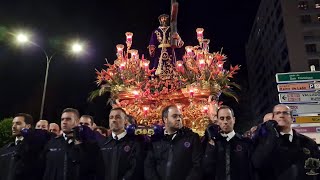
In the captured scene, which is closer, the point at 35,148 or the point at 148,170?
the point at 148,170

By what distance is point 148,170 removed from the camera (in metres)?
4.73

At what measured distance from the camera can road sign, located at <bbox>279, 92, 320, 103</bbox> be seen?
8.04 metres

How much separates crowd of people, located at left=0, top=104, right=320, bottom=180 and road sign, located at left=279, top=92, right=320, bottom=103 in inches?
131

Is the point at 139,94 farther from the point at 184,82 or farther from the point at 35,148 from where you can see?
the point at 35,148

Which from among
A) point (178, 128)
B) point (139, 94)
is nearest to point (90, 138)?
point (178, 128)

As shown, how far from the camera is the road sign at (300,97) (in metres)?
8.04

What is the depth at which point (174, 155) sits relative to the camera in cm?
470

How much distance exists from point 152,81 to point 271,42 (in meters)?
47.0

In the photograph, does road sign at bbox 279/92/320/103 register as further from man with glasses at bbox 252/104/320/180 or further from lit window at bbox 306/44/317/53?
lit window at bbox 306/44/317/53

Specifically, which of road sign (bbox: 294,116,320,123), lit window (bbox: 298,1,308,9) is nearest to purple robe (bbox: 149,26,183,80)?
road sign (bbox: 294,116,320,123)

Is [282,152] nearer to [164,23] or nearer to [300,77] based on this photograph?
[300,77]

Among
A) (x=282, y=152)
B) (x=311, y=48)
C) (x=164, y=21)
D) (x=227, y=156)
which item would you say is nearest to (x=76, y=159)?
(x=227, y=156)

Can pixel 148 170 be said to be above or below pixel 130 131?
below

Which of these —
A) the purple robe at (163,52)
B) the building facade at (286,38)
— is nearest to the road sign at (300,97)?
the purple robe at (163,52)
